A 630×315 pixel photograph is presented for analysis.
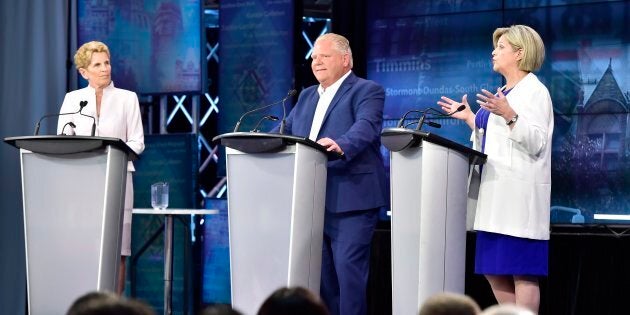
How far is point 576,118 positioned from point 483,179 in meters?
2.23

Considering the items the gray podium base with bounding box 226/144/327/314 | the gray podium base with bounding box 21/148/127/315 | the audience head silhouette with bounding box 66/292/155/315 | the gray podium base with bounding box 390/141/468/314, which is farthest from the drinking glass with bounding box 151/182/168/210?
the audience head silhouette with bounding box 66/292/155/315

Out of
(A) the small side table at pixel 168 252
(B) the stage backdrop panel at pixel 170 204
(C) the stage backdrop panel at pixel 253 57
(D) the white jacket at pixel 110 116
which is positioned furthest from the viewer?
(B) the stage backdrop panel at pixel 170 204

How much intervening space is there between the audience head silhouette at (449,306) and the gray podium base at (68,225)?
2.46 m

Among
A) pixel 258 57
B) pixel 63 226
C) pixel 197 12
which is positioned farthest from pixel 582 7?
pixel 63 226

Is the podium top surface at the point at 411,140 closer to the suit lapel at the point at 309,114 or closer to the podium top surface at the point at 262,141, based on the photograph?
the podium top surface at the point at 262,141

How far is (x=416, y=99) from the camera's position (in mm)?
6426

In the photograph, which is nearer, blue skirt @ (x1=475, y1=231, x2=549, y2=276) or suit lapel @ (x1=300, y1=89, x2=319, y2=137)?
blue skirt @ (x1=475, y1=231, x2=549, y2=276)

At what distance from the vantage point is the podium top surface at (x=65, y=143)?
412 cm

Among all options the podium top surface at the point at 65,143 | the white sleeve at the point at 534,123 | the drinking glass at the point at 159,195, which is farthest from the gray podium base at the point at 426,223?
the drinking glass at the point at 159,195

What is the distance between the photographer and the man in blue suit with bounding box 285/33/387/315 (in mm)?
4332

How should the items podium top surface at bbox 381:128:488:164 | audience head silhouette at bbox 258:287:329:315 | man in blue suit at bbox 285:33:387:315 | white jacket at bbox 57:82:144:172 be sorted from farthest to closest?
1. white jacket at bbox 57:82:144:172
2. man in blue suit at bbox 285:33:387:315
3. podium top surface at bbox 381:128:488:164
4. audience head silhouette at bbox 258:287:329:315

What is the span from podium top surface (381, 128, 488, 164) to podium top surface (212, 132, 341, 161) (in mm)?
322

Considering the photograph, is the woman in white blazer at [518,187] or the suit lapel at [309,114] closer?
the woman in white blazer at [518,187]

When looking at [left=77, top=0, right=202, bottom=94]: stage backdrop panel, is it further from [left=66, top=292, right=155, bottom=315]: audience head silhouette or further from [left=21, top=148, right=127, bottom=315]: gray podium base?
[left=66, top=292, right=155, bottom=315]: audience head silhouette
